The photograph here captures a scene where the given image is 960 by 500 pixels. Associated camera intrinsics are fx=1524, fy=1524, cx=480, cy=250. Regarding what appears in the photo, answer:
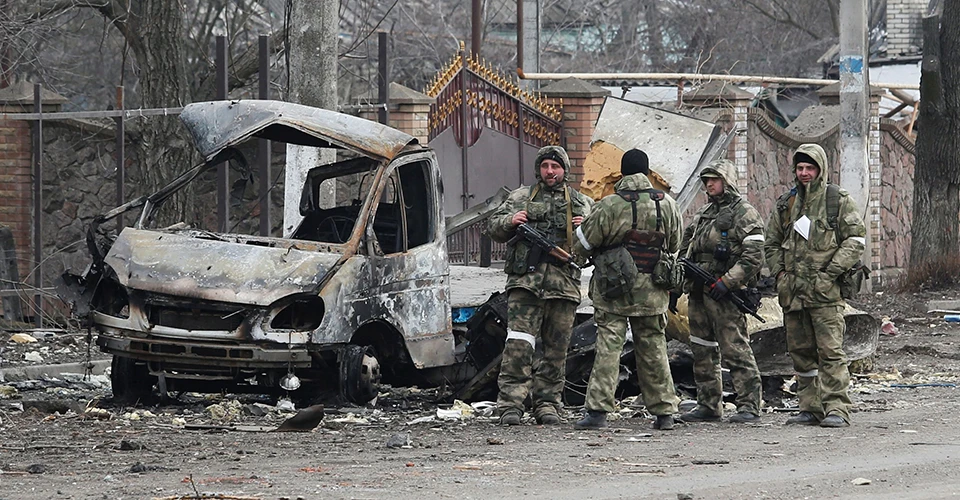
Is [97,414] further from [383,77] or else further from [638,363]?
[383,77]

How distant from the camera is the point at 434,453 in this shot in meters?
7.95

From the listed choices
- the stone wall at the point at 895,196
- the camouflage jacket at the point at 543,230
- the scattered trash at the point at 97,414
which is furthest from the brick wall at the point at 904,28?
the scattered trash at the point at 97,414

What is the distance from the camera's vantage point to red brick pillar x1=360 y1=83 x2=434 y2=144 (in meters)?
16.0

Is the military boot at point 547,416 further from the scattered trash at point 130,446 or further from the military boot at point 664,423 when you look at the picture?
the scattered trash at point 130,446

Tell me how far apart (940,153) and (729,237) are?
9.92 m

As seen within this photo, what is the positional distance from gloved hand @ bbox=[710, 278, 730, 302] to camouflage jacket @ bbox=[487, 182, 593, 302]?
846 mm

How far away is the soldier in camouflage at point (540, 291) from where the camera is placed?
31.0 ft

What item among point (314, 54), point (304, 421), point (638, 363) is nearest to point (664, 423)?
point (638, 363)

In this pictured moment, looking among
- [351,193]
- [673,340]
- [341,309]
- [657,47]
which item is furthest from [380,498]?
[657,47]

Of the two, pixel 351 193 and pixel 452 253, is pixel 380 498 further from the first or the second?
pixel 452 253

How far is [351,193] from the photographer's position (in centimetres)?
1397

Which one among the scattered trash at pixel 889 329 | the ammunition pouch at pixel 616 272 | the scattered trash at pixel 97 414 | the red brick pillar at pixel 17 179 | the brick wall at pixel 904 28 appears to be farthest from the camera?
the brick wall at pixel 904 28

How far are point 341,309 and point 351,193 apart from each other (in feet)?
14.9

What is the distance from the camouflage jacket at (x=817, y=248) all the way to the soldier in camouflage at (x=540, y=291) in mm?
1289
